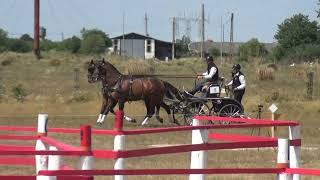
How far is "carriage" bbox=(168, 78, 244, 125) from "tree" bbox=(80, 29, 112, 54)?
231 feet

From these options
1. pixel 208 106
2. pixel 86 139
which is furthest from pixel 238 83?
pixel 86 139

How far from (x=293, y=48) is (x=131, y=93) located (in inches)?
2857

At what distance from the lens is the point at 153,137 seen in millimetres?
21469

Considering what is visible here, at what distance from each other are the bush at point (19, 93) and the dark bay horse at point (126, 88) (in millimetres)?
9150

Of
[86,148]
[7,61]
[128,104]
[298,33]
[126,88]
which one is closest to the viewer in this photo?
[86,148]

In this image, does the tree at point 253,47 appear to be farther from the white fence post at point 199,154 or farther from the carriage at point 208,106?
the white fence post at point 199,154

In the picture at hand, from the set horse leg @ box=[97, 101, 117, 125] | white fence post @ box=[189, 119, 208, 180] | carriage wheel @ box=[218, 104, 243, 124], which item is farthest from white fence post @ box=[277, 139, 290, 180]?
horse leg @ box=[97, 101, 117, 125]

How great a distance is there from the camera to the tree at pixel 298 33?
330 feet

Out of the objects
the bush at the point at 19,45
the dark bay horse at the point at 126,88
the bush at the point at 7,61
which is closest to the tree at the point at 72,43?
the bush at the point at 19,45

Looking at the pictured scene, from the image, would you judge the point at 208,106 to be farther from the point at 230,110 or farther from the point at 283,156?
the point at 283,156

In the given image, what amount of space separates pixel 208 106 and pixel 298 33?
77.6 metres

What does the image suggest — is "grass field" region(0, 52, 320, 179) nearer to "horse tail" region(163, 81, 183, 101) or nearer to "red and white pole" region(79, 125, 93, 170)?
"horse tail" region(163, 81, 183, 101)

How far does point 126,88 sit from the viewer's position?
84.2 ft

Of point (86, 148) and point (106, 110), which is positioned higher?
point (106, 110)
